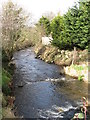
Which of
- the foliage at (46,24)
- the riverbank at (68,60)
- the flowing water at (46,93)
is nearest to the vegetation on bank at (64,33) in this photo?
the riverbank at (68,60)

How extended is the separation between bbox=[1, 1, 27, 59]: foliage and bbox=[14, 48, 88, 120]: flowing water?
12.2ft

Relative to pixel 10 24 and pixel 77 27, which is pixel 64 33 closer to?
pixel 77 27

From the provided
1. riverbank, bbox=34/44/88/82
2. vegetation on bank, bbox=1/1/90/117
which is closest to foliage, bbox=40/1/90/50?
vegetation on bank, bbox=1/1/90/117

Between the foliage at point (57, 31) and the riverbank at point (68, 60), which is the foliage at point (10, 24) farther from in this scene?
the riverbank at point (68, 60)

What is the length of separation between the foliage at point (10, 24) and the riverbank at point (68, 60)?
7549mm

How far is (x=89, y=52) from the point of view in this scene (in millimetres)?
33344

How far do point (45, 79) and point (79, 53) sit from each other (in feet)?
28.2

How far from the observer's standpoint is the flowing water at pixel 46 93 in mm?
17712

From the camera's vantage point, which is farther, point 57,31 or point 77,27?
point 57,31

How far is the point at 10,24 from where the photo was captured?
31578 mm

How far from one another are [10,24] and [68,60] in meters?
9.86

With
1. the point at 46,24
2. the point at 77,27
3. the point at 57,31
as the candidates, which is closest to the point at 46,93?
the point at 77,27

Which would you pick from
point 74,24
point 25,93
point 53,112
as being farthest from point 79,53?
point 53,112

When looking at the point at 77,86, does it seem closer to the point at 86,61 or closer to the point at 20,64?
the point at 86,61
